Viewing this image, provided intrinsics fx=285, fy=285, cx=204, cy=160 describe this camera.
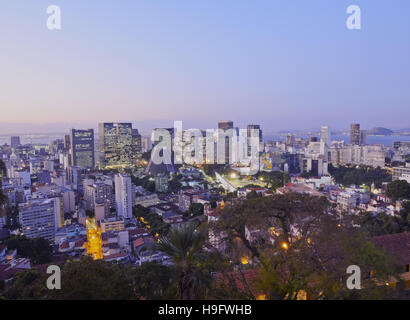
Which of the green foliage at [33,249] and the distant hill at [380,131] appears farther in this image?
the distant hill at [380,131]

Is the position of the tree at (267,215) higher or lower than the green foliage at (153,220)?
higher

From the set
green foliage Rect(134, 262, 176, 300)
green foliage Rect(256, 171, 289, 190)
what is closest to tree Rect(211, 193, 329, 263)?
green foliage Rect(134, 262, 176, 300)

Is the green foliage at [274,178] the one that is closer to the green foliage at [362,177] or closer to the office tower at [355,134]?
the green foliage at [362,177]

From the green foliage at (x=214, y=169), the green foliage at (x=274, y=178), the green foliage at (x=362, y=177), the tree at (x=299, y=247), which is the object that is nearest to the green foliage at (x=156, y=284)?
the tree at (x=299, y=247)

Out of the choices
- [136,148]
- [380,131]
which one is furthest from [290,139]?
[136,148]

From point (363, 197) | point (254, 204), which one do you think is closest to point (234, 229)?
point (254, 204)

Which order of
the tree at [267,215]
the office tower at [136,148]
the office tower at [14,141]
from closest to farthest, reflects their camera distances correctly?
the tree at [267,215], the office tower at [136,148], the office tower at [14,141]

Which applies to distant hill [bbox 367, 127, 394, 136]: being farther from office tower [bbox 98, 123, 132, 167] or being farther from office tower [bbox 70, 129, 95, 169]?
office tower [bbox 70, 129, 95, 169]

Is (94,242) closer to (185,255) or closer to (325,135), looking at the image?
(185,255)

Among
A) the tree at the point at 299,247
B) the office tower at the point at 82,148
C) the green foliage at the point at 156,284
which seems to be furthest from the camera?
the office tower at the point at 82,148
